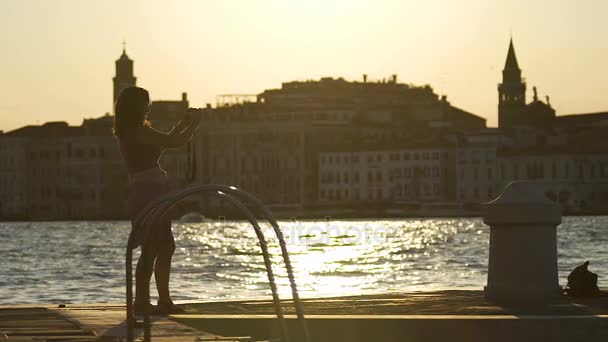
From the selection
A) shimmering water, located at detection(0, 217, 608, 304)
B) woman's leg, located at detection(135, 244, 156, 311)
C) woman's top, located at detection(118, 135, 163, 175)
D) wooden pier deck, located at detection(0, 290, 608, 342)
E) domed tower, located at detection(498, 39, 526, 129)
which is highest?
domed tower, located at detection(498, 39, 526, 129)

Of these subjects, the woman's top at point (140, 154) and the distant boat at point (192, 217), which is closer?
the woman's top at point (140, 154)

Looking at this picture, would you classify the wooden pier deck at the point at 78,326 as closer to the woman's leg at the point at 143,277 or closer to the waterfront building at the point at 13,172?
the woman's leg at the point at 143,277

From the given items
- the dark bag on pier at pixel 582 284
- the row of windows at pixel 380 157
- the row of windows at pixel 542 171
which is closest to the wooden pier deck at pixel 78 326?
the dark bag on pier at pixel 582 284

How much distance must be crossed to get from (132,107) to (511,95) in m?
171

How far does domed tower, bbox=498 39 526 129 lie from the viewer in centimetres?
17179

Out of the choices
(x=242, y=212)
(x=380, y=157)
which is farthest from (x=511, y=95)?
(x=242, y=212)

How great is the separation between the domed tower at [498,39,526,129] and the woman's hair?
160 meters

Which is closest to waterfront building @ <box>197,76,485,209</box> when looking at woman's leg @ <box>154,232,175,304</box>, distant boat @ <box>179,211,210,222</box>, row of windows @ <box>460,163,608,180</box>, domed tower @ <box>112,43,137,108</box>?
row of windows @ <box>460,163,608,180</box>

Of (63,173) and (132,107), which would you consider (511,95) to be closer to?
(63,173)

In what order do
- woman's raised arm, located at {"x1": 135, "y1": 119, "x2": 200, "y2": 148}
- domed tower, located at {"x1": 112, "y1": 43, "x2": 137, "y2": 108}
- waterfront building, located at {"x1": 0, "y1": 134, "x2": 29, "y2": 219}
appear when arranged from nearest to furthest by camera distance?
woman's raised arm, located at {"x1": 135, "y1": 119, "x2": 200, "y2": 148} < waterfront building, located at {"x1": 0, "y1": 134, "x2": 29, "y2": 219} < domed tower, located at {"x1": 112, "y1": 43, "x2": 137, "y2": 108}

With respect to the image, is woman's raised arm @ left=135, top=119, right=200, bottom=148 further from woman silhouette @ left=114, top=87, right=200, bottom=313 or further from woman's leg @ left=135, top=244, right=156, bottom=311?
woman's leg @ left=135, top=244, right=156, bottom=311

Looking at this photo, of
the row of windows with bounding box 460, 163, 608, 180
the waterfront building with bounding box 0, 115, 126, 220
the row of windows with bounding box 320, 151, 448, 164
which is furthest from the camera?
the waterfront building with bounding box 0, 115, 126, 220

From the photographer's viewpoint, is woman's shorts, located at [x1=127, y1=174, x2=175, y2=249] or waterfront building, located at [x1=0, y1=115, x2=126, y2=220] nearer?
woman's shorts, located at [x1=127, y1=174, x2=175, y2=249]

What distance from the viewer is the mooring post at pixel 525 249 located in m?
11.0
